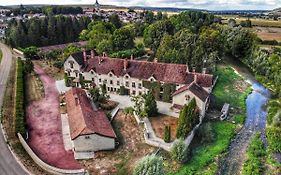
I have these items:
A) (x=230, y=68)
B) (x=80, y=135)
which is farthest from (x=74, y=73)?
(x=230, y=68)

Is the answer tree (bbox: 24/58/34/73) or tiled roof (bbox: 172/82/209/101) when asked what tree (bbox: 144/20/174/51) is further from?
tiled roof (bbox: 172/82/209/101)

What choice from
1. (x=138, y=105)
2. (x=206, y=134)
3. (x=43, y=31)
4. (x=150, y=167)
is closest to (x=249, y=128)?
(x=206, y=134)

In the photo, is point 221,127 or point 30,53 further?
point 30,53

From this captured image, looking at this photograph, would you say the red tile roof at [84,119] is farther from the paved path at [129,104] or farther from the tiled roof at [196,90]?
the tiled roof at [196,90]

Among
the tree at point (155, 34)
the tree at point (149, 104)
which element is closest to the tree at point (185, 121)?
the tree at point (149, 104)

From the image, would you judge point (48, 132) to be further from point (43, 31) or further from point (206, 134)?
point (43, 31)

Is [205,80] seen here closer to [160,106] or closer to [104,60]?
[160,106]
